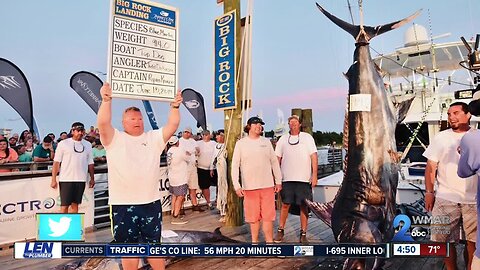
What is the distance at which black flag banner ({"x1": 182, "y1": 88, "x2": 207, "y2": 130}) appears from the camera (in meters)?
13.9

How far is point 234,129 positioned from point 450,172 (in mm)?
3089

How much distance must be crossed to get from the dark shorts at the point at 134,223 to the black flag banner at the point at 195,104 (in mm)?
11325

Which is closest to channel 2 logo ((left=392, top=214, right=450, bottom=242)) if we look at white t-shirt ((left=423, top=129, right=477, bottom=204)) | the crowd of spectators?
white t-shirt ((left=423, top=129, right=477, bottom=204))

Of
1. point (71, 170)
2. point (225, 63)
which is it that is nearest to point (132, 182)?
point (71, 170)

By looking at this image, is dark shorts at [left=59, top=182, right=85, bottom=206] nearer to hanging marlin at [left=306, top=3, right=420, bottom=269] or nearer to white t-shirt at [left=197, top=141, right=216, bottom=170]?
white t-shirt at [left=197, top=141, right=216, bottom=170]

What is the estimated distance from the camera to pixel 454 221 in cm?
279

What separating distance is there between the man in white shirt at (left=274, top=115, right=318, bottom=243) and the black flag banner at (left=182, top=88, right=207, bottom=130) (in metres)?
9.75

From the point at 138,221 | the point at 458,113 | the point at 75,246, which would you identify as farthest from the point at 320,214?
the point at 75,246

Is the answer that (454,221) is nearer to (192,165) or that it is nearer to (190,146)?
(190,146)

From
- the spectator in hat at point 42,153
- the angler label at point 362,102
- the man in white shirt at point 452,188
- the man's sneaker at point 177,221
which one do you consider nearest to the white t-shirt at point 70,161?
the spectator in hat at point 42,153

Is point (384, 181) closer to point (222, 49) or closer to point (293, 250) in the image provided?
point (293, 250)

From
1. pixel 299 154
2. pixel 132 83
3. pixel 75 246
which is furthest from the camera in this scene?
pixel 299 154

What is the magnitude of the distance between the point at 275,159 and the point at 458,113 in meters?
1.76

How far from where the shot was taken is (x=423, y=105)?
28.4 feet
